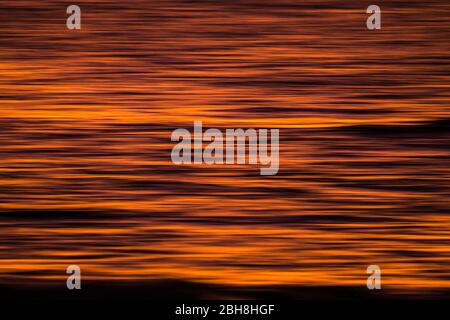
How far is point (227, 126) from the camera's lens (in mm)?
2227

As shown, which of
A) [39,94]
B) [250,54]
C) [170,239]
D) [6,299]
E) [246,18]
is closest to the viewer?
[6,299]

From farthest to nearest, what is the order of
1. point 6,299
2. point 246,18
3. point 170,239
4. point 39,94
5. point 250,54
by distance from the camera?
point 246,18
point 250,54
point 39,94
point 170,239
point 6,299

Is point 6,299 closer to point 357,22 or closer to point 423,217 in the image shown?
point 423,217

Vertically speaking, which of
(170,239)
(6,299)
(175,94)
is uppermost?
(175,94)

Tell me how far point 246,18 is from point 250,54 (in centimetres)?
22

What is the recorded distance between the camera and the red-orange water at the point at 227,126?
1.81 meters

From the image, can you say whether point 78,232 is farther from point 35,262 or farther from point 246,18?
point 246,18

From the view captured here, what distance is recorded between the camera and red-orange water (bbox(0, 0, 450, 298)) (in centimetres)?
181

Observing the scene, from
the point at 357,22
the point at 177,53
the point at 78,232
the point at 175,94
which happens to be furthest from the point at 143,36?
the point at 78,232

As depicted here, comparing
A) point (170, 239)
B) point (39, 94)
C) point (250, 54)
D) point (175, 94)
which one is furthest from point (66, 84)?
point (170, 239)

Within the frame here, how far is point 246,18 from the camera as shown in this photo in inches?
106

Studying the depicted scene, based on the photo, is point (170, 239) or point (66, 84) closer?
point (170, 239)

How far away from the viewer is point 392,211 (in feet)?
6.38

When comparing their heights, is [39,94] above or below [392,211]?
above
